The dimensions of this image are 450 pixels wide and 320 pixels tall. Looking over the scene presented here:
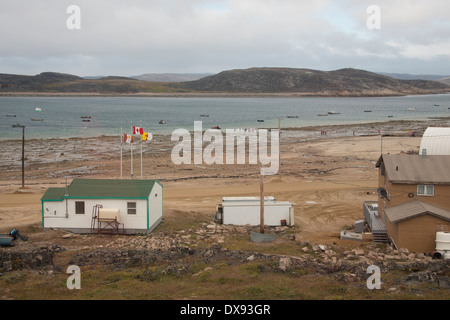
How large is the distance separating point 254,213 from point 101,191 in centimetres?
875

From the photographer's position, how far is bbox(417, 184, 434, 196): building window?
22422mm

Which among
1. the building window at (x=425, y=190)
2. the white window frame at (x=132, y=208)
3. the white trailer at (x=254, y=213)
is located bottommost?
the white trailer at (x=254, y=213)

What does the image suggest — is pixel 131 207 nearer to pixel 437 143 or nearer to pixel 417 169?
pixel 417 169

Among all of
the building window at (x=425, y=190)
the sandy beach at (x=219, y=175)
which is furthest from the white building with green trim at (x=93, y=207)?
the building window at (x=425, y=190)

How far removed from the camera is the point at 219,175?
42.7m

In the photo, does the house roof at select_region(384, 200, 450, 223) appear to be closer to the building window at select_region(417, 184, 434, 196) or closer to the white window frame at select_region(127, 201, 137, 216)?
the building window at select_region(417, 184, 434, 196)

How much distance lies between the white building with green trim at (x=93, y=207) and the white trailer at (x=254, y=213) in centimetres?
470

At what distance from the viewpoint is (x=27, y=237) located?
74.4 ft

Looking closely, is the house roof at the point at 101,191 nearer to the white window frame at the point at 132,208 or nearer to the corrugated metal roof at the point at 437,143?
the white window frame at the point at 132,208

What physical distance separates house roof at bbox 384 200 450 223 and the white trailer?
5.79 metres

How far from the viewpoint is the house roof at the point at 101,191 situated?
24016mm

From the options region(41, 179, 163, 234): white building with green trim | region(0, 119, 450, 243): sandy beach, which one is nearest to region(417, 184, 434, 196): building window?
region(0, 119, 450, 243): sandy beach

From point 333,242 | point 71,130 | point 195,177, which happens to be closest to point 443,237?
point 333,242
